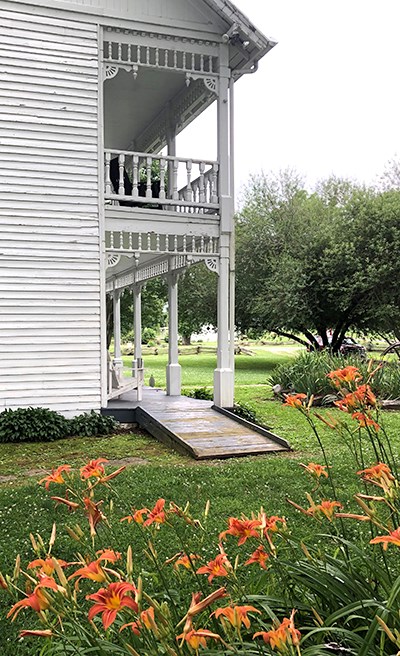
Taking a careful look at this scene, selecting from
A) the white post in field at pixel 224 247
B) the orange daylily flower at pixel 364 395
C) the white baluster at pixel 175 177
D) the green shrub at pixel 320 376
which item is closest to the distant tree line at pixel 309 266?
the green shrub at pixel 320 376

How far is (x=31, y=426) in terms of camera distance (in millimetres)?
9852

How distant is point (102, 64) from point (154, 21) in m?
1.14

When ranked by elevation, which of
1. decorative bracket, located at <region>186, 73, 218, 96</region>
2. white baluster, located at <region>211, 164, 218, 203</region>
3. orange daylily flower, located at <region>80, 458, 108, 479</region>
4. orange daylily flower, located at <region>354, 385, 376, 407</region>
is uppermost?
decorative bracket, located at <region>186, 73, 218, 96</region>

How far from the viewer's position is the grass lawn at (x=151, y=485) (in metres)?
4.93

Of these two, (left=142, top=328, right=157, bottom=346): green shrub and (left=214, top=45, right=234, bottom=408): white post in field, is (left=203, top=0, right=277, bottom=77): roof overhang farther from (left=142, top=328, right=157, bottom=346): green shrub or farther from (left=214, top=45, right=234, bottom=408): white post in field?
(left=142, top=328, right=157, bottom=346): green shrub

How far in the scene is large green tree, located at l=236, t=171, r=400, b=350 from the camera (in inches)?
949

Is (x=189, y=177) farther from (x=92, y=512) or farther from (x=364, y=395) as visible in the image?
(x=92, y=512)

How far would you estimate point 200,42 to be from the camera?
1118cm

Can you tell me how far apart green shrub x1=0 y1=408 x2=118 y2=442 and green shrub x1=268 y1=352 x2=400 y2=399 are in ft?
16.5

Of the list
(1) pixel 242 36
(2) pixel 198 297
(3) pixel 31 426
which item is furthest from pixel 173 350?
(2) pixel 198 297

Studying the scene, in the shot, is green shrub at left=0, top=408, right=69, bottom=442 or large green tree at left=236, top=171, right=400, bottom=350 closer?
green shrub at left=0, top=408, right=69, bottom=442

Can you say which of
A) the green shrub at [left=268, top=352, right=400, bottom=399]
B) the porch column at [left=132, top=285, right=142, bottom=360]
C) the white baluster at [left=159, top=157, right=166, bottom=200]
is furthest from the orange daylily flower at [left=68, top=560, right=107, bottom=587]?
the porch column at [left=132, top=285, right=142, bottom=360]

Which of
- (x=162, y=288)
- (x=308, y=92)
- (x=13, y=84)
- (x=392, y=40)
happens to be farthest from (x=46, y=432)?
(x=308, y=92)

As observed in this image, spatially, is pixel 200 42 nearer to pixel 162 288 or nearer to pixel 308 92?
pixel 162 288
